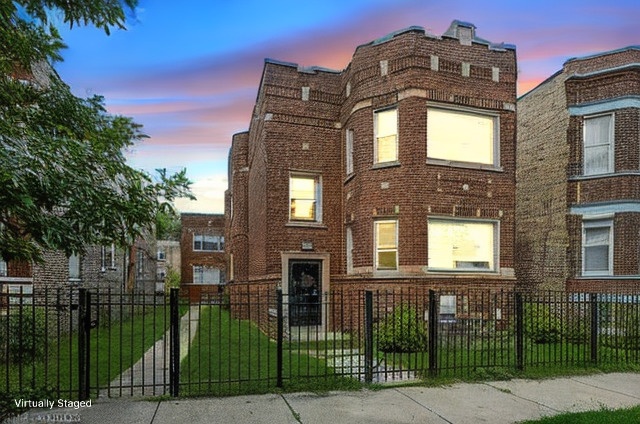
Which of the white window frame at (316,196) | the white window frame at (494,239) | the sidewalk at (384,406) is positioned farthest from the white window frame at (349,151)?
the sidewalk at (384,406)

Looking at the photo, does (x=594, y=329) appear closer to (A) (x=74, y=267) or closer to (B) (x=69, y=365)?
(B) (x=69, y=365)

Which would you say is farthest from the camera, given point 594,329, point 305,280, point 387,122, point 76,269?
point 76,269

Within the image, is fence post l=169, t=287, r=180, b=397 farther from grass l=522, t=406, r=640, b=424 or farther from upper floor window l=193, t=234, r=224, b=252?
upper floor window l=193, t=234, r=224, b=252

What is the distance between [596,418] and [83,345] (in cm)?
745

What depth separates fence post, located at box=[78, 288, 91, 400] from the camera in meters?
6.73

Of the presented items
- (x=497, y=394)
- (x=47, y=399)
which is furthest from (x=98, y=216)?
(x=497, y=394)

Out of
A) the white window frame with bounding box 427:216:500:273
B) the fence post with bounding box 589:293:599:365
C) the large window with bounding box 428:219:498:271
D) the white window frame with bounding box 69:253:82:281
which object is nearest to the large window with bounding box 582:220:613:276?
the white window frame with bounding box 427:216:500:273

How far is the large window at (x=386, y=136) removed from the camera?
13.7 m

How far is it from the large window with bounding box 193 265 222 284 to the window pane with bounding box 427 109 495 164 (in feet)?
106

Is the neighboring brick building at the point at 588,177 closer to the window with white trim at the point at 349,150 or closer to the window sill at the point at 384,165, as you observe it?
the window sill at the point at 384,165

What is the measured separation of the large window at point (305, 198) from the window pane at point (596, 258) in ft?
31.3

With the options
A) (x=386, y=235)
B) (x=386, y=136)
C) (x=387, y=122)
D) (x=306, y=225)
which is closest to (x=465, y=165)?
(x=386, y=136)

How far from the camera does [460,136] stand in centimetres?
1377

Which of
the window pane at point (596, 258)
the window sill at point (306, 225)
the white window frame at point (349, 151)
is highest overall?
the white window frame at point (349, 151)
